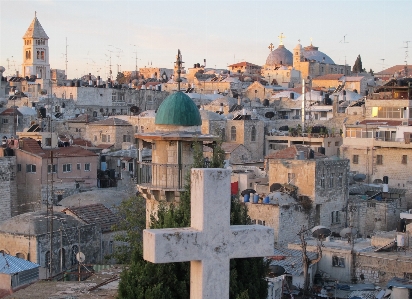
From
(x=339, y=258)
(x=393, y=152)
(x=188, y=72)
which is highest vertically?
(x=188, y=72)

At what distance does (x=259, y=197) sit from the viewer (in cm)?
2577

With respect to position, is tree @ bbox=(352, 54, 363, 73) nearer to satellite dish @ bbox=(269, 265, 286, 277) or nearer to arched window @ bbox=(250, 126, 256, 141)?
arched window @ bbox=(250, 126, 256, 141)

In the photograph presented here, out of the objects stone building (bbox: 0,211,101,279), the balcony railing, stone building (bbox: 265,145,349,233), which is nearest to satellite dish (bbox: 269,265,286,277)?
the balcony railing

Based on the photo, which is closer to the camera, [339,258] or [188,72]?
[339,258]

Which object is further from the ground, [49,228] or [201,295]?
[201,295]

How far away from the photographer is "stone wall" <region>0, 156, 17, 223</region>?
30703mm

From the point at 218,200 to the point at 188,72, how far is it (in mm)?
76109

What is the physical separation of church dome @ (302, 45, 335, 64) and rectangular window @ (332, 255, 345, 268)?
229 ft

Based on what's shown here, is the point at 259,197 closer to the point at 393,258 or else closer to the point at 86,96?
the point at 393,258

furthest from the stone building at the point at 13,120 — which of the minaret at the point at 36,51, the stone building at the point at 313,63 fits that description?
the stone building at the point at 313,63

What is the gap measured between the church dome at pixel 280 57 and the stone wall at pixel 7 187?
6092 cm

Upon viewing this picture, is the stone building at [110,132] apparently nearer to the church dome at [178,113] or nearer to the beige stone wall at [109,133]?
the beige stone wall at [109,133]

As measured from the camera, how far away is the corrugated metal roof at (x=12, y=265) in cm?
1811

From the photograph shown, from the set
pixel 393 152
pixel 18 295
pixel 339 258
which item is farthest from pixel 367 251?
pixel 393 152
